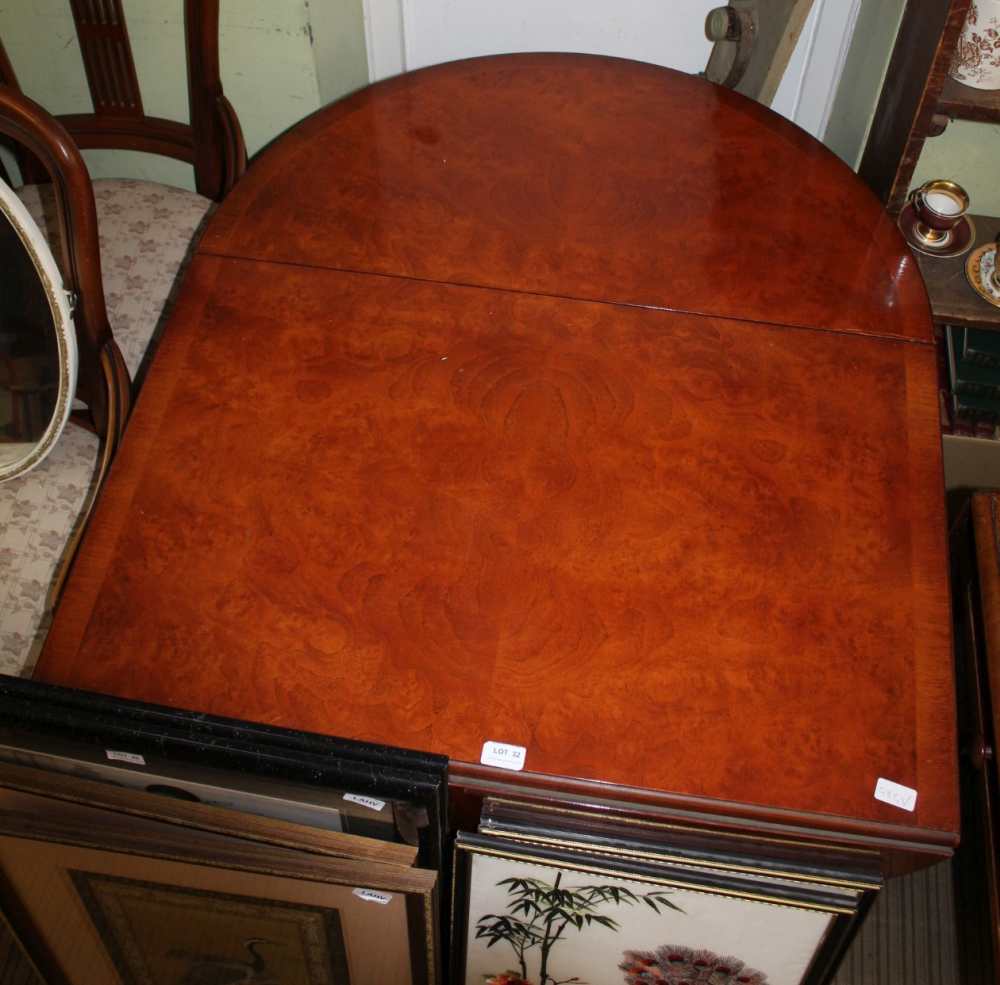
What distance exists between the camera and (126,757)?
102cm

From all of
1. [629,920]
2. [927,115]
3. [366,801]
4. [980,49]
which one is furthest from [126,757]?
[980,49]

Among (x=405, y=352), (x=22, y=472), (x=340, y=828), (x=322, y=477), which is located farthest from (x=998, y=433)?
(x=22, y=472)

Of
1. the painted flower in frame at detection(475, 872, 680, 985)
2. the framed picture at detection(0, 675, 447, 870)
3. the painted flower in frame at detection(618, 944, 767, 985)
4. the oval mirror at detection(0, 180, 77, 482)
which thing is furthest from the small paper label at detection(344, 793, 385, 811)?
the oval mirror at detection(0, 180, 77, 482)

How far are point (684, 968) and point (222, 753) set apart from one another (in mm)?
653

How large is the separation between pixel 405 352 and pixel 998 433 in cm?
112

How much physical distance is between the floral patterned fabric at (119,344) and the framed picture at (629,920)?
0.68m

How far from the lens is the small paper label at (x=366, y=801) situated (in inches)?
39.8

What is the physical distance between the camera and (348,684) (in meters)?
1.09

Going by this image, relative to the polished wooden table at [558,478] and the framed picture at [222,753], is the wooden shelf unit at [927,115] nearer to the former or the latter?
the polished wooden table at [558,478]

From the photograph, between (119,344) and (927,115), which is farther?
(119,344)

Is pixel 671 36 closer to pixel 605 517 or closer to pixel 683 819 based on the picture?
pixel 605 517

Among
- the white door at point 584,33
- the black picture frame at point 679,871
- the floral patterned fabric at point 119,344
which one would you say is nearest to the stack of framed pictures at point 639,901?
the black picture frame at point 679,871

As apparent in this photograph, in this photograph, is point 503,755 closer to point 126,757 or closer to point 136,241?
point 126,757

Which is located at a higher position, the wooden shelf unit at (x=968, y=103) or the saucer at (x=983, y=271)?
the wooden shelf unit at (x=968, y=103)
